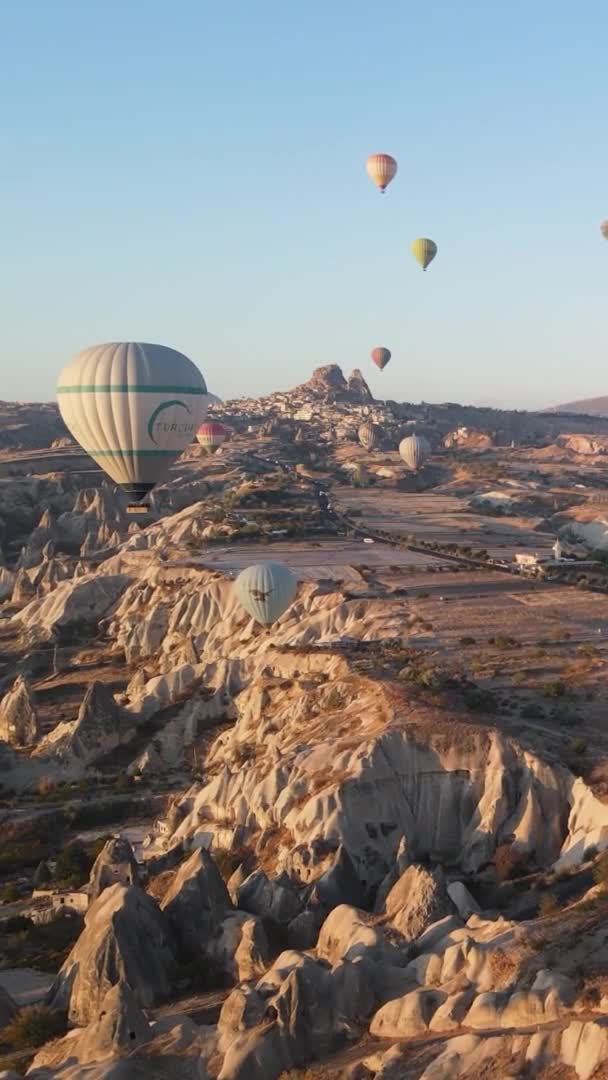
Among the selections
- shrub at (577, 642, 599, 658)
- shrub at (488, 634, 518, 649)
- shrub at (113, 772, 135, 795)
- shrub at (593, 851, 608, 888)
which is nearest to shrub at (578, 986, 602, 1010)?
shrub at (593, 851, 608, 888)

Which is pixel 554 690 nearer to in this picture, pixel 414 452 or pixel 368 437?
pixel 414 452

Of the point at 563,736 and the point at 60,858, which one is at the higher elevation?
the point at 563,736

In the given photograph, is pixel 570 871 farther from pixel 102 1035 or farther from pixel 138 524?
pixel 138 524

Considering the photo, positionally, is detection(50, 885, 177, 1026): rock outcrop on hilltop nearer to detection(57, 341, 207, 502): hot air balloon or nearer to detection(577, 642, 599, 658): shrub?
detection(577, 642, 599, 658): shrub

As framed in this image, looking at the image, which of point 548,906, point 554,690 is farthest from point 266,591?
point 548,906

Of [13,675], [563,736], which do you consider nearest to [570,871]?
[563,736]

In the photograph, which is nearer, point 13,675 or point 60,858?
point 60,858

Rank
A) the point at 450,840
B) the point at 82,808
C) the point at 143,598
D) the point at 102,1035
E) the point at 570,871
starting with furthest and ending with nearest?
1. the point at 143,598
2. the point at 82,808
3. the point at 450,840
4. the point at 570,871
5. the point at 102,1035
